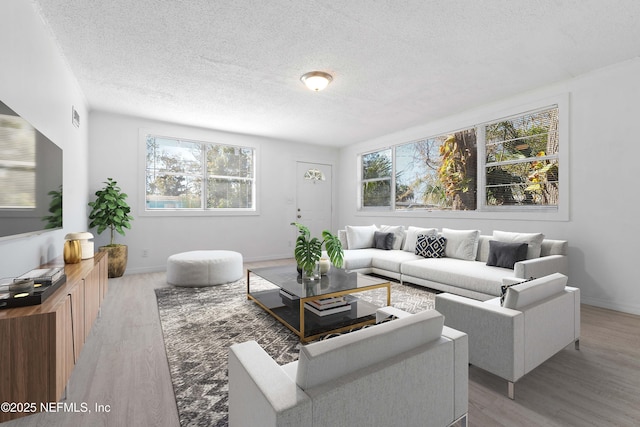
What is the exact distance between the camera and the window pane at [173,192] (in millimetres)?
5289

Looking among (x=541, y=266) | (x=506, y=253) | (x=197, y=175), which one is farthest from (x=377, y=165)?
(x=541, y=266)

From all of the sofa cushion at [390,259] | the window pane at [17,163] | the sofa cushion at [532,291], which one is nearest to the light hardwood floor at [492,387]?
the sofa cushion at [532,291]

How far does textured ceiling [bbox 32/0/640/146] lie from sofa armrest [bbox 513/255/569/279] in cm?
208

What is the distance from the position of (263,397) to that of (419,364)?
600mm

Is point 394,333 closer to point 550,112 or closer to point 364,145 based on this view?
point 550,112

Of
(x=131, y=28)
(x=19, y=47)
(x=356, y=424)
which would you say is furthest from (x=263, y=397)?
(x=131, y=28)

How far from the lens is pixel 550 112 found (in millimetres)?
3861

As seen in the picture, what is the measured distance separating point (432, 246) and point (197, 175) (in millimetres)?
4328

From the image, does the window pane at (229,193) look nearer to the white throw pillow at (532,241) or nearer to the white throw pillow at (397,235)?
the white throw pillow at (397,235)

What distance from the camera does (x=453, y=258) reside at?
420 cm

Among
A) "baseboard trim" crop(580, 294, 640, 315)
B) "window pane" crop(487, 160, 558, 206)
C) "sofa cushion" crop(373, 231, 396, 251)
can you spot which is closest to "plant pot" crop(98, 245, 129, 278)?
"sofa cushion" crop(373, 231, 396, 251)

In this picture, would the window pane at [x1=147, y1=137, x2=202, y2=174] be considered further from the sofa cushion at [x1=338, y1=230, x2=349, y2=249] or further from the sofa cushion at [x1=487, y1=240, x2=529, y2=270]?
the sofa cushion at [x1=487, y1=240, x2=529, y2=270]

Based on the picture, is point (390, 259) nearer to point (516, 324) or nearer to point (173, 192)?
point (516, 324)

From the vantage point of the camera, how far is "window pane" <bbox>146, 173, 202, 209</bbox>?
529 centimetres
